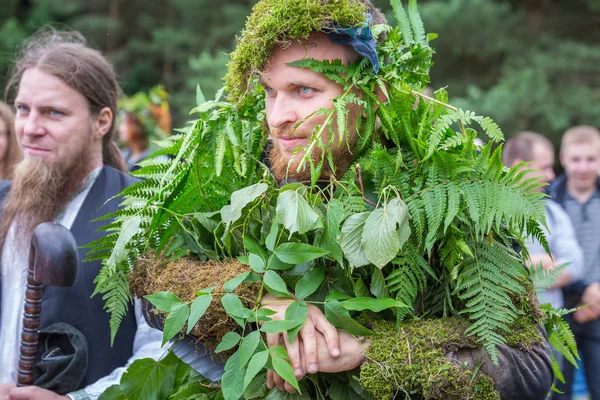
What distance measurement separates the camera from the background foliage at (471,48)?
1529 centimetres

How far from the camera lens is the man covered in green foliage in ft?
5.76

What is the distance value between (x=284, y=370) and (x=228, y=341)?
195mm

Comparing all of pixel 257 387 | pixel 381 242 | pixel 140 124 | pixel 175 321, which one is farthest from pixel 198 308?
pixel 140 124

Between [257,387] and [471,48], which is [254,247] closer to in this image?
[257,387]

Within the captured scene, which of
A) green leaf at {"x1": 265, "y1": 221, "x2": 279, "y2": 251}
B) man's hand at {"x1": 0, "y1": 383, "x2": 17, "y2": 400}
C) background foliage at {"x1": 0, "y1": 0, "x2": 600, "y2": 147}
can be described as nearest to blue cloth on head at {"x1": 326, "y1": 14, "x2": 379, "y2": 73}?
green leaf at {"x1": 265, "y1": 221, "x2": 279, "y2": 251}

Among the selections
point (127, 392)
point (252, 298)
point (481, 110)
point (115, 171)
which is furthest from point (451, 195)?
point (481, 110)

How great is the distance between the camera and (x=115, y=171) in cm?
307

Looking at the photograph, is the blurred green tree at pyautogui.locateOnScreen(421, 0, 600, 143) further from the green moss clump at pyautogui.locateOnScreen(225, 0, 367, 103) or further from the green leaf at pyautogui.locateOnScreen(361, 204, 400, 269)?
the green leaf at pyautogui.locateOnScreen(361, 204, 400, 269)

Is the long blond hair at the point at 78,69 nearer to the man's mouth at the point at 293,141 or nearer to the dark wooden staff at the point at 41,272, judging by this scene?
the dark wooden staff at the point at 41,272

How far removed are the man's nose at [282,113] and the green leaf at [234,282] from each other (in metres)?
0.50

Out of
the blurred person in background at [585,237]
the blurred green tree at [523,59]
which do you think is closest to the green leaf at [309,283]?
the blurred person in background at [585,237]

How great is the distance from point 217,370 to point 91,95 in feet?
5.36

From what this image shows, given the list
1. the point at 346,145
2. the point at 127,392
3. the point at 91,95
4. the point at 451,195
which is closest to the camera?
the point at 451,195

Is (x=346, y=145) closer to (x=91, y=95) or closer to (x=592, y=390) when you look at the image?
Result: (x=91, y=95)
